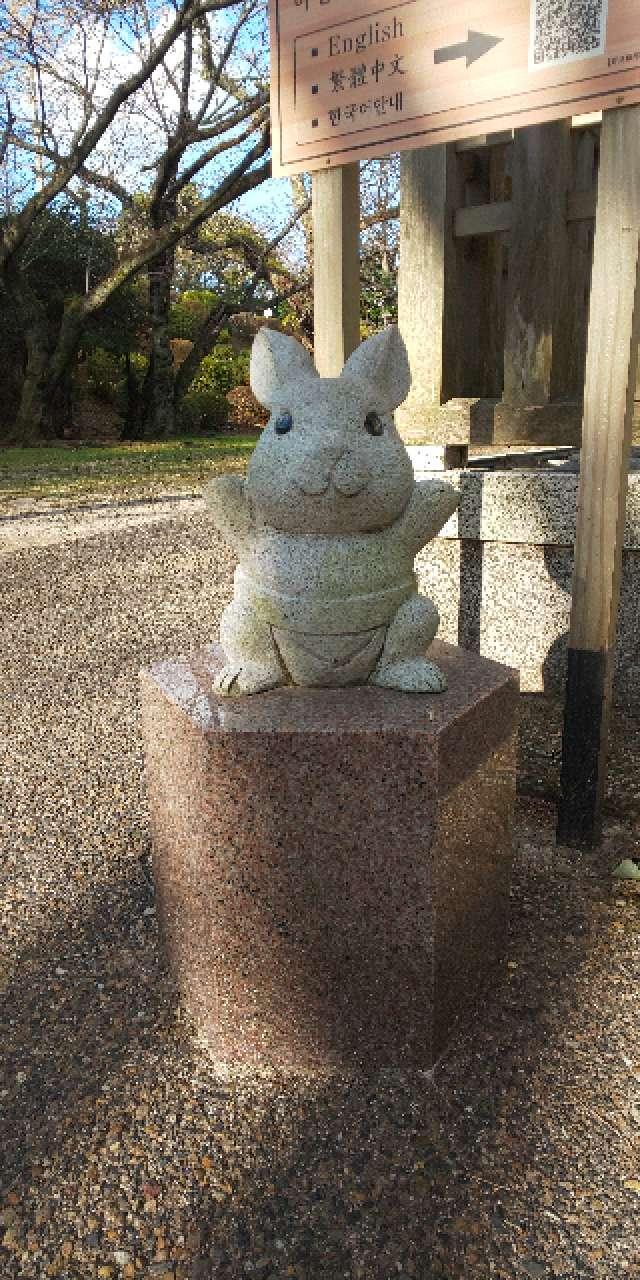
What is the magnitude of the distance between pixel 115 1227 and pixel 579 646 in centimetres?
205

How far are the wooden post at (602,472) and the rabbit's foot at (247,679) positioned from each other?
1174mm

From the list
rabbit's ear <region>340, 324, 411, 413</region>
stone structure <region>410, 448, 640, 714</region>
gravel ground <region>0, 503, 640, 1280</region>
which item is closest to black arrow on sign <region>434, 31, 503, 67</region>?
rabbit's ear <region>340, 324, 411, 413</region>

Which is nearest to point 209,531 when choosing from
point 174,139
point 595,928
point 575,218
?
point 575,218

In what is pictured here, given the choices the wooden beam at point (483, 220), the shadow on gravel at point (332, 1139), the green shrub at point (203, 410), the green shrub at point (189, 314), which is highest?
the green shrub at point (189, 314)

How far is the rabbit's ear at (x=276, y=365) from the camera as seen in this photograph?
7.40ft

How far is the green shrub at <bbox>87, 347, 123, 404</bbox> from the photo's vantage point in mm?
17516

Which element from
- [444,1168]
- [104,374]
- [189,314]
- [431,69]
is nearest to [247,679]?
[444,1168]

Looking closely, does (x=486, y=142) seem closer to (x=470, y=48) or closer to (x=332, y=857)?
(x=470, y=48)

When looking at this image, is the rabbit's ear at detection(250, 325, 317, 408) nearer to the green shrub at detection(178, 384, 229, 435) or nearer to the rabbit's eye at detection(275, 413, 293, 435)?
the rabbit's eye at detection(275, 413, 293, 435)

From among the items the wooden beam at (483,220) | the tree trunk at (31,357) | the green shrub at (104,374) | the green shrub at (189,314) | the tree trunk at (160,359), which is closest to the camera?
the wooden beam at (483,220)

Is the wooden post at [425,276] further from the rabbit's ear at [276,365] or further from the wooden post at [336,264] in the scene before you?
the rabbit's ear at [276,365]

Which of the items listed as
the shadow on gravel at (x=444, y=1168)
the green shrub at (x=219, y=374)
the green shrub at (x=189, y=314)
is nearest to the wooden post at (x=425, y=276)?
the shadow on gravel at (x=444, y=1168)

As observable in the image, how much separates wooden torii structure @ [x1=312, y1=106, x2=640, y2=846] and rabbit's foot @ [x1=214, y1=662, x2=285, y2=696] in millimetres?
1178

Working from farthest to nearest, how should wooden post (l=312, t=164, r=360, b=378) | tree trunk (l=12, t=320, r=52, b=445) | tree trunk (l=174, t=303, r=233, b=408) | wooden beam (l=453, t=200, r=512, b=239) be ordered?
1. tree trunk (l=174, t=303, r=233, b=408)
2. tree trunk (l=12, t=320, r=52, b=445)
3. wooden beam (l=453, t=200, r=512, b=239)
4. wooden post (l=312, t=164, r=360, b=378)
